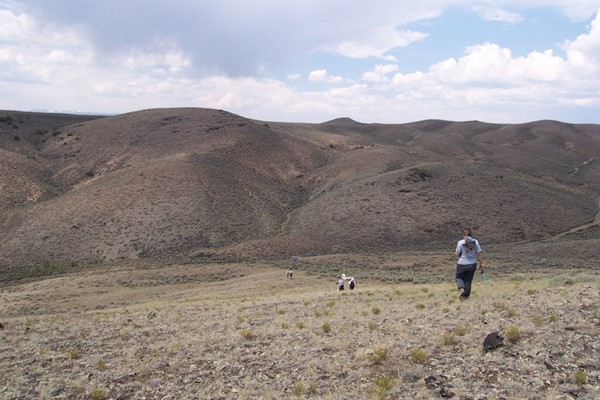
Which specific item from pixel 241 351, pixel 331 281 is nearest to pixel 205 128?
pixel 331 281

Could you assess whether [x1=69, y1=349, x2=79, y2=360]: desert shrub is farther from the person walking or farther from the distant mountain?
the distant mountain

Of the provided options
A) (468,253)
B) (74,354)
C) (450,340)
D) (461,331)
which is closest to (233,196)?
(74,354)

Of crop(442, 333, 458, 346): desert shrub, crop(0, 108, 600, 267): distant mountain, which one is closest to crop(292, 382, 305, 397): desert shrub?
crop(442, 333, 458, 346): desert shrub

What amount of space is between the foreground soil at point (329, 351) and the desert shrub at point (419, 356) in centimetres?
3

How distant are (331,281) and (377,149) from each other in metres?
64.7

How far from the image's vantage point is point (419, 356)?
944cm

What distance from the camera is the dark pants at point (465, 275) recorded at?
13914 mm

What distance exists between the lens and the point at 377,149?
302 ft

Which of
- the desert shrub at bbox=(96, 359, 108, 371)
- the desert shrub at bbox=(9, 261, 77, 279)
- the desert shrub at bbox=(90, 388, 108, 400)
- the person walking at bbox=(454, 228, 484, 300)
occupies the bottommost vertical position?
the desert shrub at bbox=(9, 261, 77, 279)

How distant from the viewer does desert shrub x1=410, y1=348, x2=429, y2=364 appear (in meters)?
9.40

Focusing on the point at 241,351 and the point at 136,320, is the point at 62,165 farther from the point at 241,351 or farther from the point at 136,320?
the point at 241,351

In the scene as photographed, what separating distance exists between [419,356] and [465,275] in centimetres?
558

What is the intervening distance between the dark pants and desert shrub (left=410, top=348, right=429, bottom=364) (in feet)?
16.6

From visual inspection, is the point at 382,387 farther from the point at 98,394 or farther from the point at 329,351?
the point at 98,394
